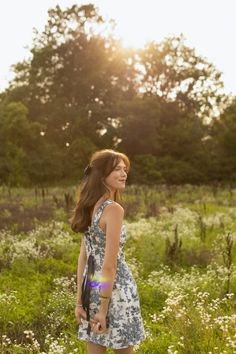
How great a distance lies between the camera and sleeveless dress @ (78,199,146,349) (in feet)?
13.1

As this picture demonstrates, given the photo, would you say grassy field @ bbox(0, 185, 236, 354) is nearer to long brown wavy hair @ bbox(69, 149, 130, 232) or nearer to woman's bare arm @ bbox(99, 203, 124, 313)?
woman's bare arm @ bbox(99, 203, 124, 313)

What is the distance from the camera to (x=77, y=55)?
151 ft

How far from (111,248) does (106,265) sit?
139 mm

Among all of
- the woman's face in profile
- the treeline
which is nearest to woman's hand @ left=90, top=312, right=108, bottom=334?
the woman's face in profile

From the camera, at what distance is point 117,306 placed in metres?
4.04

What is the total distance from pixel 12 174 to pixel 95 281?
3511cm

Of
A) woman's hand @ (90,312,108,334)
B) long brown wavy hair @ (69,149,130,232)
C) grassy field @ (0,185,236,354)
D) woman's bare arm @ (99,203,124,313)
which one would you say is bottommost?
grassy field @ (0,185,236,354)

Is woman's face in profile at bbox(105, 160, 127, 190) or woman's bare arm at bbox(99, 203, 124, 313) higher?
woman's face in profile at bbox(105, 160, 127, 190)

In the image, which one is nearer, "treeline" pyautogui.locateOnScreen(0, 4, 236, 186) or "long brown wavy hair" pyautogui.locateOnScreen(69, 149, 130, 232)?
"long brown wavy hair" pyautogui.locateOnScreen(69, 149, 130, 232)

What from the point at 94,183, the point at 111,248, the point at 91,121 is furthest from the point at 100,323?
the point at 91,121

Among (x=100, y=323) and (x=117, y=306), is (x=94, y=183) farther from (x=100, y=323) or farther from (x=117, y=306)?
(x=100, y=323)

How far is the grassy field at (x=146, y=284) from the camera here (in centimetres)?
578

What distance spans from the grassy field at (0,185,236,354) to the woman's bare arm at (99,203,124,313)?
1.43 meters

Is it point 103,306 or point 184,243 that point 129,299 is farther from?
point 184,243
